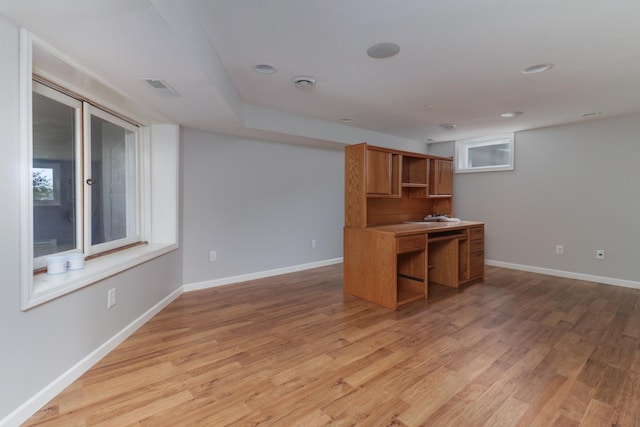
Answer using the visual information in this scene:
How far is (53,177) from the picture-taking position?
7.22 ft

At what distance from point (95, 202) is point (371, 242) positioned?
2.57 m

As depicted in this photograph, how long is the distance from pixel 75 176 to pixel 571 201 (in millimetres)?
5756

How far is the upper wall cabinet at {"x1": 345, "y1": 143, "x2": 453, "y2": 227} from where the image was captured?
3.52 meters

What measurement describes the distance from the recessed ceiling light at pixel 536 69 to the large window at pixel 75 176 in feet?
11.6

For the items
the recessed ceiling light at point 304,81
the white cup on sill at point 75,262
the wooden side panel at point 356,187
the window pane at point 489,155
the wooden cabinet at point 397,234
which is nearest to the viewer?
the white cup on sill at point 75,262

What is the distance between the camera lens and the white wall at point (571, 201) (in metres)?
4.00

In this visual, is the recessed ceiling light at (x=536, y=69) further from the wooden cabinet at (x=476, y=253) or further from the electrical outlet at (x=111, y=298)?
the electrical outlet at (x=111, y=298)

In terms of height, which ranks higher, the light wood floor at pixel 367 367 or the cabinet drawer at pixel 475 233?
the cabinet drawer at pixel 475 233

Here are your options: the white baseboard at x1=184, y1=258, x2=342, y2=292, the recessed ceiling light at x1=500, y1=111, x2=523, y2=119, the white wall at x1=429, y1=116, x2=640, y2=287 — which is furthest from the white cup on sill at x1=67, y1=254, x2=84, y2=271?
the white wall at x1=429, y1=116, x2=640, y2=287

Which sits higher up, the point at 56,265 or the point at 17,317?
the point at 56,265

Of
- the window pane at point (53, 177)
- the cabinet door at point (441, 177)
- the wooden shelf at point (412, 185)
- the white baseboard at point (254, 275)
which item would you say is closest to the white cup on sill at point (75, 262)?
the window pane at point (53, 177)

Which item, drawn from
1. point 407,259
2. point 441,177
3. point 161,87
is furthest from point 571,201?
point 161,87

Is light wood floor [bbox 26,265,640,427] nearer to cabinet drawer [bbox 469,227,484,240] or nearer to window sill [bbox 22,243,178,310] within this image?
window sill [bbox 22,243,178,310]

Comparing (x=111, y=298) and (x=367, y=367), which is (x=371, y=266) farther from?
(x=111, y=298)
